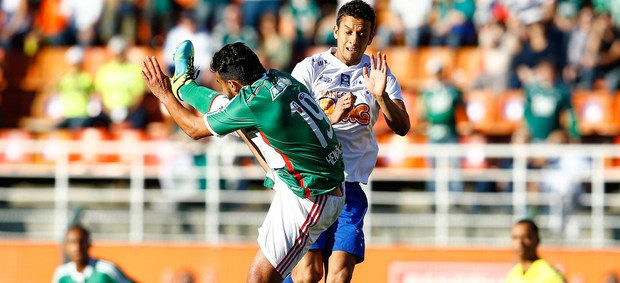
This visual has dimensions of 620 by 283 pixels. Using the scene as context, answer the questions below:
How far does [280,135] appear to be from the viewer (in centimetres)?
800

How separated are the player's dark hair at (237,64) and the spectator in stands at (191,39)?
1030cm

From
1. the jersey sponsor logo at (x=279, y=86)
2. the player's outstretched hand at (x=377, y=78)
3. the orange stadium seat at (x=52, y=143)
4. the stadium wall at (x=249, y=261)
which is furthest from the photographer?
the orange stadium seat at (x=52, y=143)

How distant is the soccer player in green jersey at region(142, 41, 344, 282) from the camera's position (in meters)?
7.98

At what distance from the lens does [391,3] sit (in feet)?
65.7

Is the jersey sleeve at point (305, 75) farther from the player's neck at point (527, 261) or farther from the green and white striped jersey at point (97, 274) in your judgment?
the green and white striped jersey at point (97, 274)

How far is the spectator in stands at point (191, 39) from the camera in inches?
737

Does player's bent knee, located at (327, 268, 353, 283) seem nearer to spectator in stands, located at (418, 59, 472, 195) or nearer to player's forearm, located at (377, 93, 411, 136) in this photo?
player's forearm, located at (377, 93, 411, 136)

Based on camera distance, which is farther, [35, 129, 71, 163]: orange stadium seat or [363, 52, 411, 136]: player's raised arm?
[35, 129, 71, 163]: orange stadium seat

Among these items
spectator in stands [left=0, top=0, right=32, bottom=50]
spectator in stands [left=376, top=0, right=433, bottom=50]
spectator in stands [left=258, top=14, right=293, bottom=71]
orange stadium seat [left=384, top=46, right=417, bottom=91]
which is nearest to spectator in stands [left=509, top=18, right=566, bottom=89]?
spectator in stands [left=376, top=0, right=433, bottom=50]

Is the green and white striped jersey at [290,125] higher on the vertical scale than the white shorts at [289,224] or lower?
higher

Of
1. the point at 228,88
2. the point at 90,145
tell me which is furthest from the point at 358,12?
the point at 90,145

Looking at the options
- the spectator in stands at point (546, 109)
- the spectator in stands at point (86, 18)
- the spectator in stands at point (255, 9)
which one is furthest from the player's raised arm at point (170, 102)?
the spectator in stands at point (86, 18)

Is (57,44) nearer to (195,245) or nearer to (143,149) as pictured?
(143,149)

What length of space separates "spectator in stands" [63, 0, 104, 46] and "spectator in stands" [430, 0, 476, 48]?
524 cm
